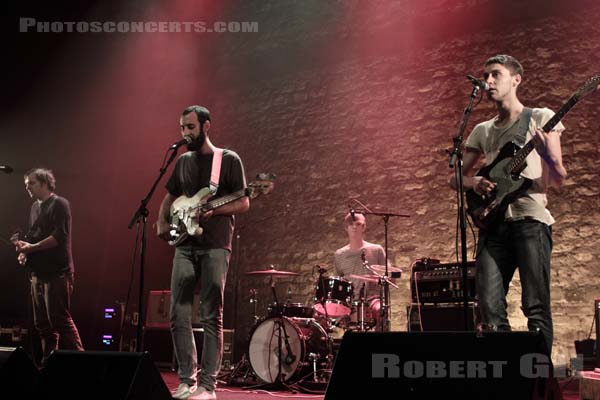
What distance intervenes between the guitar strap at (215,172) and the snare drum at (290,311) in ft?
8.56

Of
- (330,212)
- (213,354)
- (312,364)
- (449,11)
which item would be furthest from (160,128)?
(213,354)

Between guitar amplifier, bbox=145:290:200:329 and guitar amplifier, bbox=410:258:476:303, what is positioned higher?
guitar amplifier, bbox=410:258:476:303

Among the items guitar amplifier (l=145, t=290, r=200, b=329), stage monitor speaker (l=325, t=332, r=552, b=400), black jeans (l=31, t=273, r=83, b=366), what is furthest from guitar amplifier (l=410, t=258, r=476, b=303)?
stage monitor speaker (l=325, t=332, r=552, b=400)

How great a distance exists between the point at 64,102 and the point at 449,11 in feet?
22.9

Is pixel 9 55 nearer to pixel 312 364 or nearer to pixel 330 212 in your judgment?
pixel 330 212

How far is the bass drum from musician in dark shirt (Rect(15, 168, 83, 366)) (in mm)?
1782

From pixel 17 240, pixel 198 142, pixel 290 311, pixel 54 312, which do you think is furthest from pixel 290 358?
pixel 17 240

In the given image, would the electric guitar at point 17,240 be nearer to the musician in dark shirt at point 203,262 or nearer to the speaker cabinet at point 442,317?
the musician in dark shirt at point 203,262

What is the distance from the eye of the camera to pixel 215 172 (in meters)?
4.57

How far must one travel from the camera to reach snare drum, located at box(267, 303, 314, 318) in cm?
689

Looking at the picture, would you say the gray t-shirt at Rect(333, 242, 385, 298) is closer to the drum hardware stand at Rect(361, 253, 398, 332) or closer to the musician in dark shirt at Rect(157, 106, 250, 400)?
the drum hardware stand at Rect(361, 253, 398, 332)

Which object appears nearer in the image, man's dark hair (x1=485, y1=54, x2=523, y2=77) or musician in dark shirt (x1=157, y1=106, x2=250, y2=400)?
man's dark hair (x1=485, y1=54, x2=523, y2=77)

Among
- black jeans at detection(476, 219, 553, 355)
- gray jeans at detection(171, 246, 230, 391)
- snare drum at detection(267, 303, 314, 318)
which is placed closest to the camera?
black jeans at detection(476, 219, 553, 355)

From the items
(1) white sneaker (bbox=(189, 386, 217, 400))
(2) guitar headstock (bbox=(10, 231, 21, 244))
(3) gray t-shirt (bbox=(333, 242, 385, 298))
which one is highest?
(2) guitar headstock (bbox=(10, 231, 21, 244))
